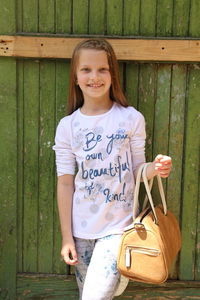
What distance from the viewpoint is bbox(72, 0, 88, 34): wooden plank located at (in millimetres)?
2695

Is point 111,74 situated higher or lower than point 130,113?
higher

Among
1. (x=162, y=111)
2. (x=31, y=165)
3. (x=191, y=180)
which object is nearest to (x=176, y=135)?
(x=162, y=111)

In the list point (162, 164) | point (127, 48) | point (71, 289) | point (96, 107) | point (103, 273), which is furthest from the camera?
point (71, 289)

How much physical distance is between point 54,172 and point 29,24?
2.72 feet

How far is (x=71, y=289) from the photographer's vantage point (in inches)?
116

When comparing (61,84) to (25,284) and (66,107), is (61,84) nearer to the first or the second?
(66,107)

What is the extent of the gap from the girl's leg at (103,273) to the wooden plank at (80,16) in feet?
3.69

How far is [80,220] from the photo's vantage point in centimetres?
250

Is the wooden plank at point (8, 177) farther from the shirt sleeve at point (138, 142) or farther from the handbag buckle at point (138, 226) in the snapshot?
the handbag buckle at point (138, 226)

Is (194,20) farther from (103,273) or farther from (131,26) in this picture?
(103,273)

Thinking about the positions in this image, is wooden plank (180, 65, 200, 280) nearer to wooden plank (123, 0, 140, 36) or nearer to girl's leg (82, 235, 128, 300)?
wooden plank (123, 0, 140, 36)

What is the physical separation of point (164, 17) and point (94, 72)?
56 cm

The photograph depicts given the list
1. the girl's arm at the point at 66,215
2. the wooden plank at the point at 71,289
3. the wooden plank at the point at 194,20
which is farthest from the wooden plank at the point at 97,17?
the wooden plank at the point at 71,289

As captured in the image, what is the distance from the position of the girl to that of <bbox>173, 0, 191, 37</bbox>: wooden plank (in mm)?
435
